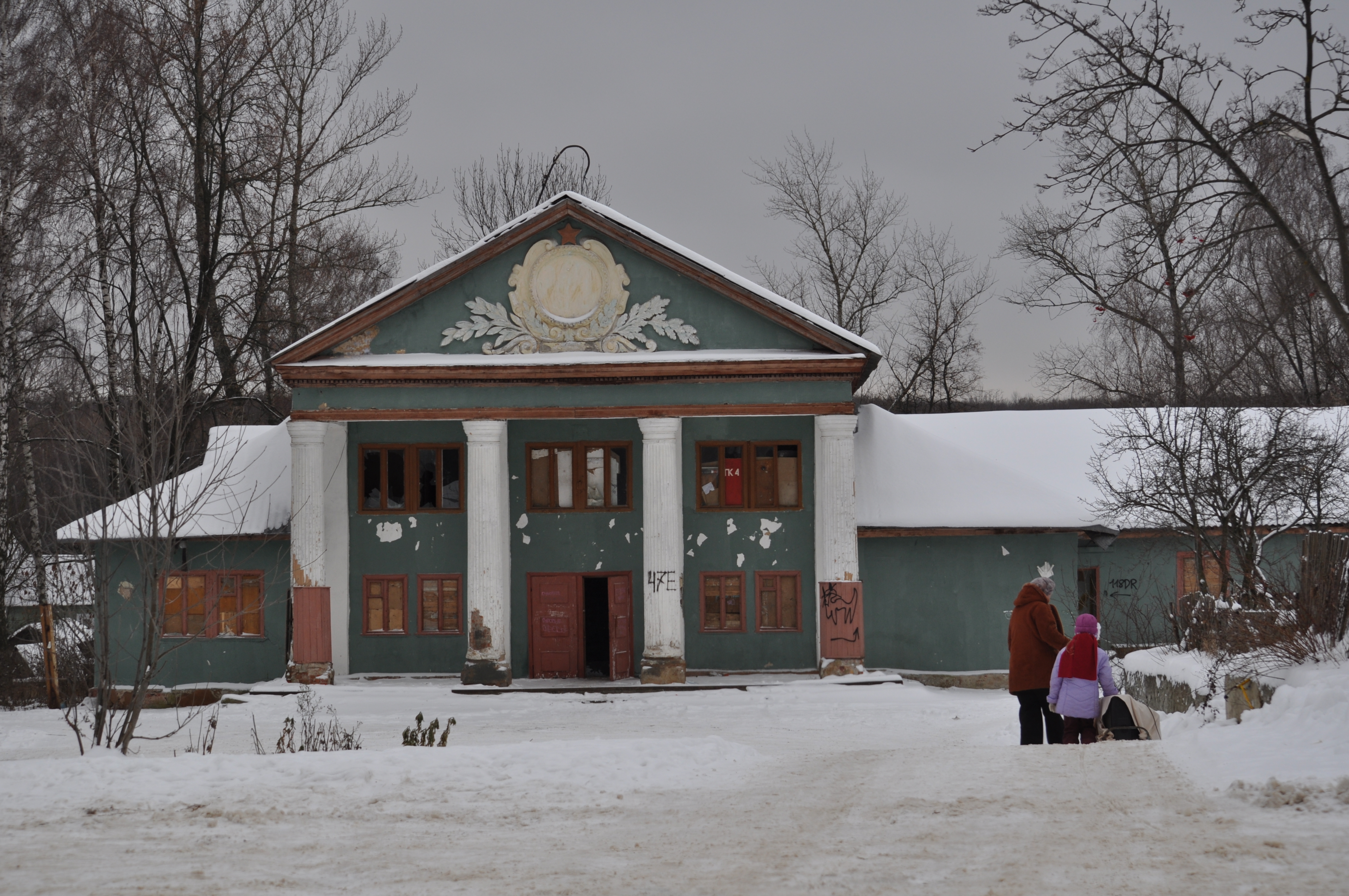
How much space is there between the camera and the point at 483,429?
20031 millimetres

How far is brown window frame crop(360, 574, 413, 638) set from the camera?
2134 centimetres

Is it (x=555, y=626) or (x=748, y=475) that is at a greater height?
(x=748, y=475)

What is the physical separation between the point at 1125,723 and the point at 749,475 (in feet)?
38.2

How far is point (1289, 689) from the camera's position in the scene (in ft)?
28.2

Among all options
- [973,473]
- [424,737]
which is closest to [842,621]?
[973,473]

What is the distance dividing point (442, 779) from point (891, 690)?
11.8m

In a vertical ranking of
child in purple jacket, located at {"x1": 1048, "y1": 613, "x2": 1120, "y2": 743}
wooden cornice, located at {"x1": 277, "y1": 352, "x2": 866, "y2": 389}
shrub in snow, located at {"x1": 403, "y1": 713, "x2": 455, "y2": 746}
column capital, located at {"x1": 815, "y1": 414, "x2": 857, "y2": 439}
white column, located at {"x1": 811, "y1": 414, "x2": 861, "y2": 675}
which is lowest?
shrub in snow, located at {"x1": 403, "y1": 713, "x2": 455, "y2": 746}

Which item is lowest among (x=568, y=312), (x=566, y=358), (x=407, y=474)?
(x=407, y=474)

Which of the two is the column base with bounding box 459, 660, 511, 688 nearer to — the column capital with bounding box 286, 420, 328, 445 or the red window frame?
the red window frame

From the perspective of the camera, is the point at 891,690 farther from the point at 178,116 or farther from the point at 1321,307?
the point at 1321,307

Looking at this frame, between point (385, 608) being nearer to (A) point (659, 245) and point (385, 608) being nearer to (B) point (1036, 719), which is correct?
(A) point (659, 245)

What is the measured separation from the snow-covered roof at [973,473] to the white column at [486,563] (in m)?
6.79

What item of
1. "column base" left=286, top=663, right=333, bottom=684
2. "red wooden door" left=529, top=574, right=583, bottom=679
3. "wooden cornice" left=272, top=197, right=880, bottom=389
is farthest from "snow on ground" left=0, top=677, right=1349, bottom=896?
"column base" left=286, top=663, right=333, bottom=684

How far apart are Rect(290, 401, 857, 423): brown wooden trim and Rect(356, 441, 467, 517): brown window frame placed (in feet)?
5.18
